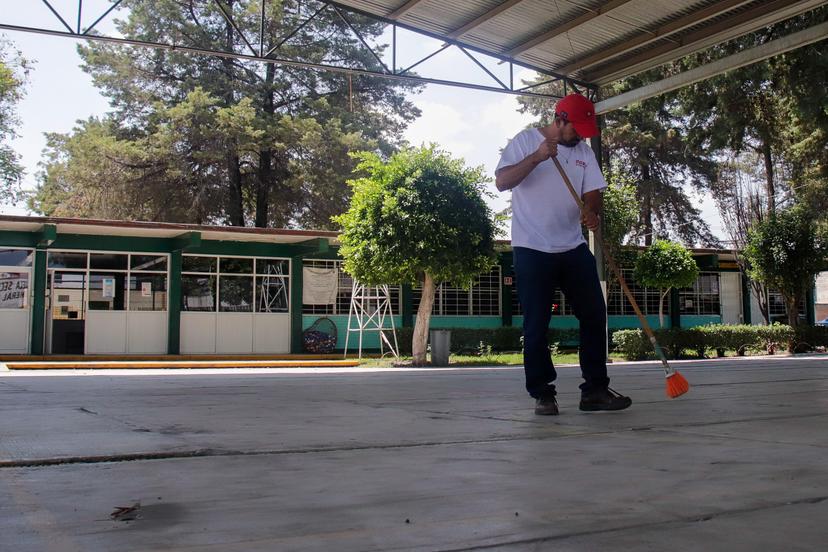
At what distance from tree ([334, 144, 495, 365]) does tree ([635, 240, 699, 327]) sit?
8045mm

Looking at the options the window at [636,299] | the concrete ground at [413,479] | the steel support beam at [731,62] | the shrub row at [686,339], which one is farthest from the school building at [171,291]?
the concrete ground at [413,479]

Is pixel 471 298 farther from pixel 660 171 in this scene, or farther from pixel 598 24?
pixel 660 171

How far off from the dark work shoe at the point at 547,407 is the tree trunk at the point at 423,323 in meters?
12.3

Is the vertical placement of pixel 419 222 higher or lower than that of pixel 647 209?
lower

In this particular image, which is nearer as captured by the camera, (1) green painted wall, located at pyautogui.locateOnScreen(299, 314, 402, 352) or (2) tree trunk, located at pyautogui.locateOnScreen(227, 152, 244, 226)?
(1) green painted wall, located at pyautogui.locateOnScreen(299, 314, 402, 352)

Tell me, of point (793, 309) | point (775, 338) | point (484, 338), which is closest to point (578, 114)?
point (484, 338)

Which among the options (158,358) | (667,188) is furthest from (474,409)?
(667,188)

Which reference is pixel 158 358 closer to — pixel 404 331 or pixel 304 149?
pixel 404 331

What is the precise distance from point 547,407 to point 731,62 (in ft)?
36.2

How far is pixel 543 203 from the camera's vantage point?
14.1ft

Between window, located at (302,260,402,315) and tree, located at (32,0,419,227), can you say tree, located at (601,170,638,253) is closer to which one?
window, located at (302,260,402,315)

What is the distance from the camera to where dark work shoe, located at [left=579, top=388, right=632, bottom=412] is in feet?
13.8

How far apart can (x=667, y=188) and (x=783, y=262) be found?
15676 millimetres

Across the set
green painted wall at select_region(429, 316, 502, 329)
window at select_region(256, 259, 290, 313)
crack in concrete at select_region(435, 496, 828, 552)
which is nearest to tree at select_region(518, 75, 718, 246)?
green painted wall at select_region(429, 316, 502, 329)
